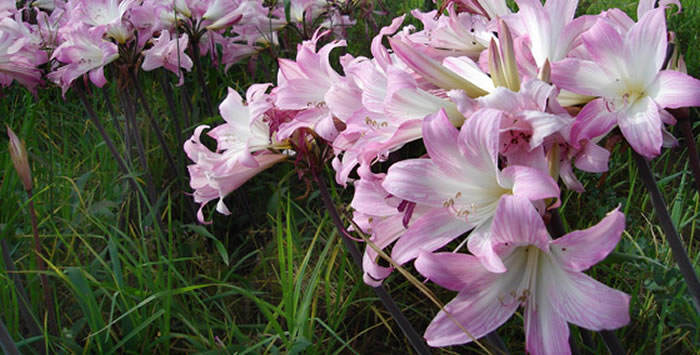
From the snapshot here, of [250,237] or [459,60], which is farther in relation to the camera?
[250,237]

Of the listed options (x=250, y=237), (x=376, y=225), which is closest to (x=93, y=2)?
(x=250, y=237)

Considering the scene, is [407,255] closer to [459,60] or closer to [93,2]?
[459,60]

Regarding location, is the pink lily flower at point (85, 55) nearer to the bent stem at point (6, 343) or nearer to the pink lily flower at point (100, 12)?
the pink lily flower at point (100, 12)

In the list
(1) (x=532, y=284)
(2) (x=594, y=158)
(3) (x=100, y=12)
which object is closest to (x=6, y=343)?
(1) (x=532, y=284)

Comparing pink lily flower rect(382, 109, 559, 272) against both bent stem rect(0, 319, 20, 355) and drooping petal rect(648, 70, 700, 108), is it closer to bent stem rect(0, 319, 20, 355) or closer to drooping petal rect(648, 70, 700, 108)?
drooping petal rect(648, 70, 700, 108)

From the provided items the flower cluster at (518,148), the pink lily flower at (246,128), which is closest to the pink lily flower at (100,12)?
the pink lily flower at (246,128)

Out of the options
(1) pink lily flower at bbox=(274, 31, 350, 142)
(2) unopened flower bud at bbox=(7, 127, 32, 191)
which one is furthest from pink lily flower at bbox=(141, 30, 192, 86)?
(1) pink lily flower at bbox=(274, 31, 350, 142)
